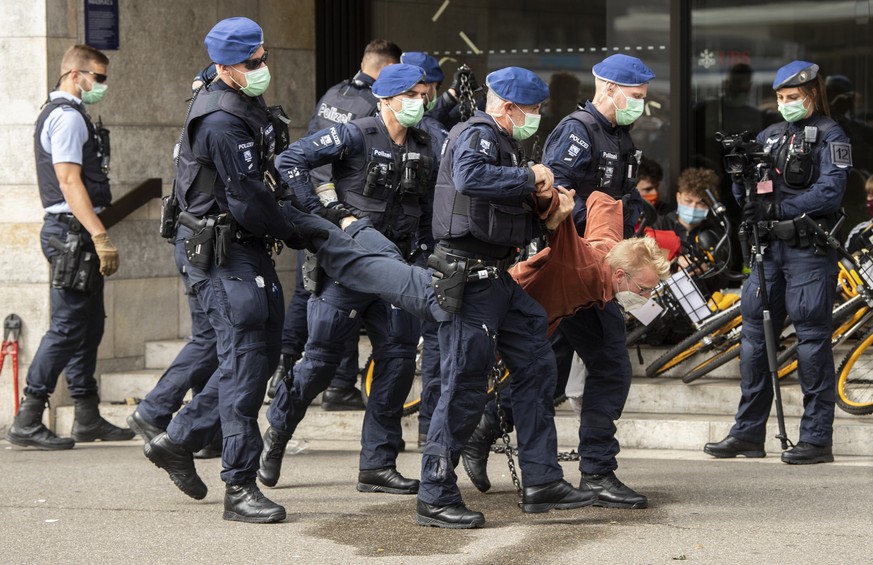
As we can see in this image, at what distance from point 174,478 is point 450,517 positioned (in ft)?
4.75

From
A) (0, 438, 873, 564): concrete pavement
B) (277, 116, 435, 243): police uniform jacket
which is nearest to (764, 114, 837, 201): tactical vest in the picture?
(0, 438, 873, 564): concrete pavement

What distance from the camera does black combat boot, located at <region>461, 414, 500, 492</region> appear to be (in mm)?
7547

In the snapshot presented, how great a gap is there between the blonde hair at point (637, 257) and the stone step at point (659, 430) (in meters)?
2.30

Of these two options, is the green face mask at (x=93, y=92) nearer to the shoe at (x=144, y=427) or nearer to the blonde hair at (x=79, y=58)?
the blonde hair at (x=79, y=58)

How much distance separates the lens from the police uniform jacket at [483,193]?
642 cm

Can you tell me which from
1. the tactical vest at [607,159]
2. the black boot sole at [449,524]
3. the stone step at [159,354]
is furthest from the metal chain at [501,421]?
the stone step at [159,354]

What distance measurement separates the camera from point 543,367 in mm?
6828

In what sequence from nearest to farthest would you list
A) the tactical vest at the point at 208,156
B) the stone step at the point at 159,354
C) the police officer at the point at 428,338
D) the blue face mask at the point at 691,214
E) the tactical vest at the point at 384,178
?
the tactical vest at the point at 208,156
the tactical vest at the point at 384,178
the police officer at the point at 428,338
the blue face mask at the point at 691,214
the stone step at the point at 159,354

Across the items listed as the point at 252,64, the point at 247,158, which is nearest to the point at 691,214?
the point at 252,64

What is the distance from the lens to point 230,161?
6633mm

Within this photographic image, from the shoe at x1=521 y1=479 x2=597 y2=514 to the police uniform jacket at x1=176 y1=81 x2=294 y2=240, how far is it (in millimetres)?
1606

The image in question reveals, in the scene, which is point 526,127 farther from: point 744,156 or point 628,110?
point 744,156

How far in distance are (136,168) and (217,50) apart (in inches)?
158

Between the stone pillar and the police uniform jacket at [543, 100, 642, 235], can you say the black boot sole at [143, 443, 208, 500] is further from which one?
the stone pillar
